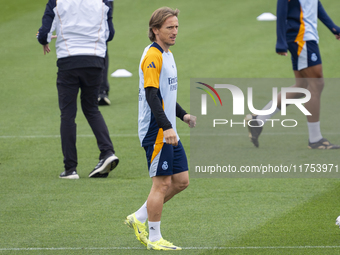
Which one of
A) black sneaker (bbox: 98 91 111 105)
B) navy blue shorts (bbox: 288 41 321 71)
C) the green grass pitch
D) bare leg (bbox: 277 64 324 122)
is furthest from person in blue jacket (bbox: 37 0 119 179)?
black sneaker (bbox: 98 91 111 105)

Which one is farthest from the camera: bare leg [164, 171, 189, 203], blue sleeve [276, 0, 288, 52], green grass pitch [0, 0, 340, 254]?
blue sleeve [276, 0, 288, 52]

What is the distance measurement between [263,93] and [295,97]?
148 inches

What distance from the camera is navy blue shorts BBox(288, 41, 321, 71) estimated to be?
776cm

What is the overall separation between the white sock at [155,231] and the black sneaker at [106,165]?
2157 millimetres

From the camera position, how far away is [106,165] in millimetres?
6719

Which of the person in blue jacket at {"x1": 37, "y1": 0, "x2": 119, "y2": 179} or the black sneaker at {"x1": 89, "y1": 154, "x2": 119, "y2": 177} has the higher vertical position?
the person in blue jacket at {"x1": 37, "y1": 0, "x2": 119, "y2": 179}

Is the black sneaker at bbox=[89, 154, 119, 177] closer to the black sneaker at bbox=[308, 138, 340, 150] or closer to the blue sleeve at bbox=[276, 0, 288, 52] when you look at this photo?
the blue sleeve at bbox=[276, 0, 288, 52]

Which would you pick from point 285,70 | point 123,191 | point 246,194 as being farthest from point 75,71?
point 285,70

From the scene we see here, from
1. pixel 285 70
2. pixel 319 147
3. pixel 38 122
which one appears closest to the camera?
pixel 319 147

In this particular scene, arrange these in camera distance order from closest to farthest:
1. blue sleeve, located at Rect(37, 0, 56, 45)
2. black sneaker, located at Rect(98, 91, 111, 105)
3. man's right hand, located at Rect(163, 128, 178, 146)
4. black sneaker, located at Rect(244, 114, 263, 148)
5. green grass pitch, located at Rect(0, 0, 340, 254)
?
man's right hand, located at Rect(163, 128, 178, 146) < green grass pitch, located at Rect(0, 0, 340, 254) < blue sleeve, located at Rect(37, 0, 56, 45) < black sneaker, located at Rect(244, 114, 263, 148) < black sneaker, located at Rect(98, 91, 111, 105)

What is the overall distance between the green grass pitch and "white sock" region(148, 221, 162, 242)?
0.16 metres

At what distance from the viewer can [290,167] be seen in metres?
7.05

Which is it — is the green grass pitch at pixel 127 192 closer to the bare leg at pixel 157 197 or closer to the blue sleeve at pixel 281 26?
the bare leg at pixel 157 197

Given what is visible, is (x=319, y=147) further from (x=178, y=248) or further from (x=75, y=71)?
(x=178, y=248)
